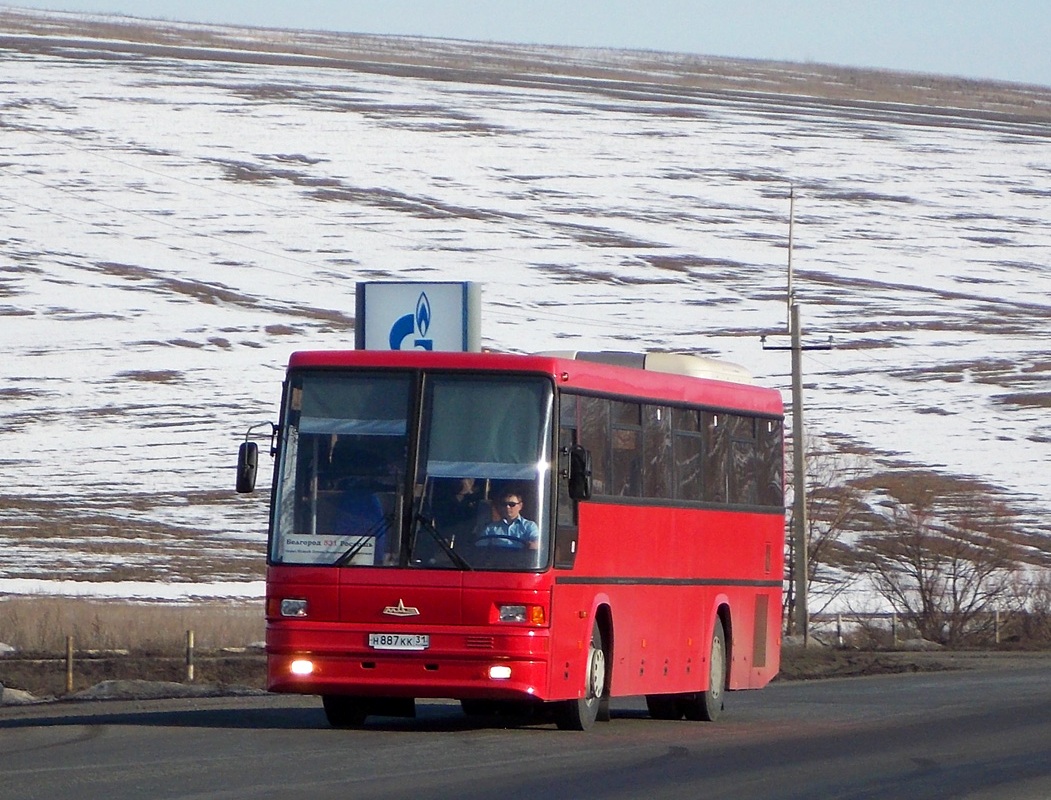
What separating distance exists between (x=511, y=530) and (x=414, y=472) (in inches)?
32.4

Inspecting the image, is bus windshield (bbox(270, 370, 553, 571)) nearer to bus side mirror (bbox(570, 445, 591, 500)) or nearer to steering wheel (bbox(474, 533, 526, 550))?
steering wheel (bbox(474, 533, 526, 550))

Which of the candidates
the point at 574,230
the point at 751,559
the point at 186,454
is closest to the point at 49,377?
the point at 186,454

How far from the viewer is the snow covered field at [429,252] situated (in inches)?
1933

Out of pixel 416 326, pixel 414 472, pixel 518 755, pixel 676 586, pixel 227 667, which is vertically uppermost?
pixel 416 326

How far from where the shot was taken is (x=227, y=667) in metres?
28.1

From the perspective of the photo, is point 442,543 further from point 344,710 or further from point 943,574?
point 943,574

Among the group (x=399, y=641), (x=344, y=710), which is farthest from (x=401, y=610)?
(x=344, y=710)

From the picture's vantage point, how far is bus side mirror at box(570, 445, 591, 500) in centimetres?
1396

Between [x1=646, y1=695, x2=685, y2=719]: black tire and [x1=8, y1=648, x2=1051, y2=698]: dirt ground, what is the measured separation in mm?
6811

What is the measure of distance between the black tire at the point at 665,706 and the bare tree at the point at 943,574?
908 inches

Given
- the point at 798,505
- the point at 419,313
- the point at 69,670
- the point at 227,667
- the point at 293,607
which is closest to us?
the point at 293,607

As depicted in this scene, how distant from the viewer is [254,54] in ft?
335

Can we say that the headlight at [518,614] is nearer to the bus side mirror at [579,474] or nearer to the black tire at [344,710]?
the bus side mirror at [579,474]

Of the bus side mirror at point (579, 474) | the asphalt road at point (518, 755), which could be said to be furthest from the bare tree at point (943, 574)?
the bus side mirror at point (579, 474)
